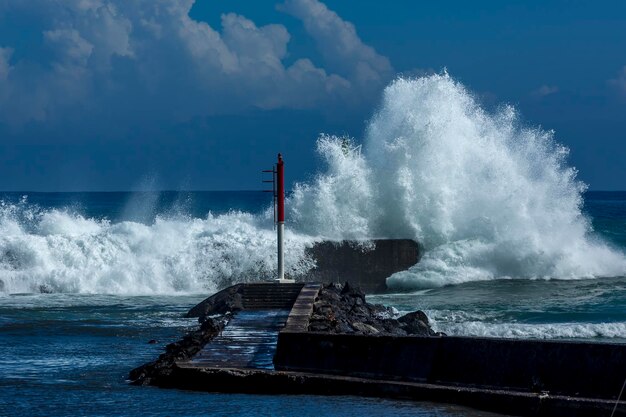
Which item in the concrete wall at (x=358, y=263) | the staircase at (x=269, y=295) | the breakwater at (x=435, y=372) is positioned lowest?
the breakwater at (x=435, y=372)

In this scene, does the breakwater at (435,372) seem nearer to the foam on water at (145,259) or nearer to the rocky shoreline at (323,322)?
the rocky shoreline at (323,322)

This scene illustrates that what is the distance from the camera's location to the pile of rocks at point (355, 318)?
1123 centimetres

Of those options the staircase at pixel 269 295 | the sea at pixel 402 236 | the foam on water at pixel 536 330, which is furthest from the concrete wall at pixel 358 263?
the staircase at pixel 269 295

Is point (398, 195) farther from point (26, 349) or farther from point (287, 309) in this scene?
point (26, 349)

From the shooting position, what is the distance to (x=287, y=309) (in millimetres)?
13461

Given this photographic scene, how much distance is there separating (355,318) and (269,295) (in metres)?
1.94

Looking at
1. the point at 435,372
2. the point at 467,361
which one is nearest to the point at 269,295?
the point at 435,372

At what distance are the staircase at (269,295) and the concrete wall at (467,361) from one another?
4691 mm

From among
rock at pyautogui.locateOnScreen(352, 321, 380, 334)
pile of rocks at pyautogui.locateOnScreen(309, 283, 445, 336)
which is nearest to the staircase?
pile of rocks at pyautogui.locateOnScreen(309, 283, 445, 336)

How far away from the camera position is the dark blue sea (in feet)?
28.7

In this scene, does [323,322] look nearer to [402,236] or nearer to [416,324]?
[416,324]

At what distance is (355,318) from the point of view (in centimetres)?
1277

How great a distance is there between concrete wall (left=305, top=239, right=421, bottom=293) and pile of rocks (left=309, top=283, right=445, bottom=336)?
559 centimetres

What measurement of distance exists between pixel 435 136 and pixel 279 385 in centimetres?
1644
